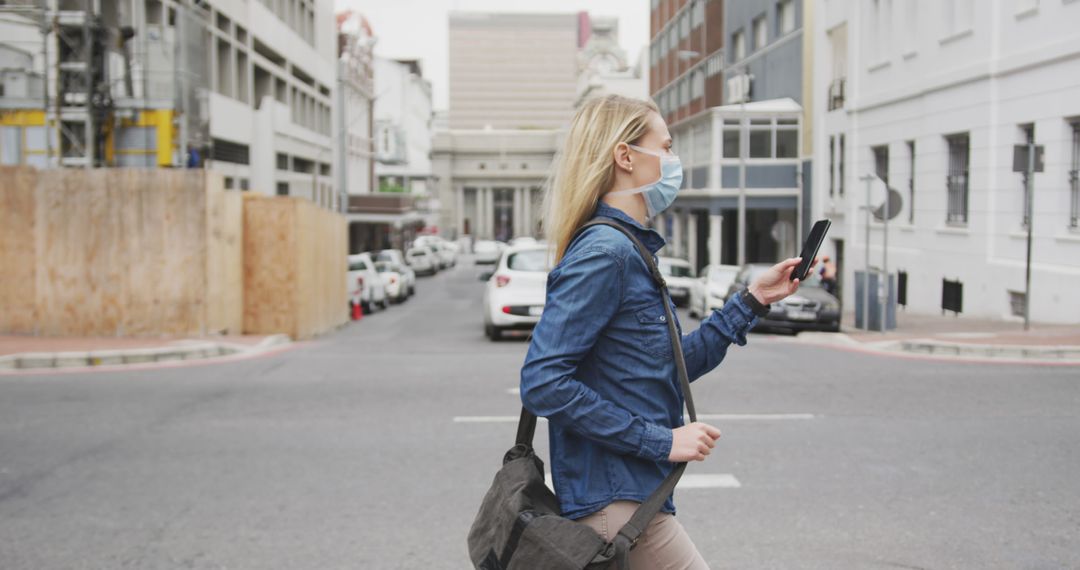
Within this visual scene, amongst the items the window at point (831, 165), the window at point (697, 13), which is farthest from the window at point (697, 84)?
the window at point (831, 165)

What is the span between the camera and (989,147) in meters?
22.5

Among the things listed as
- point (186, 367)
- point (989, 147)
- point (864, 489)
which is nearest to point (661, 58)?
point (989, 147)

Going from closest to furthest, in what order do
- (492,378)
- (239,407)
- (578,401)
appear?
(578,401)
(239,407)
(492,378)

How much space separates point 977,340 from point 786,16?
28291mm

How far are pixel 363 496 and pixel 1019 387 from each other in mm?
7096

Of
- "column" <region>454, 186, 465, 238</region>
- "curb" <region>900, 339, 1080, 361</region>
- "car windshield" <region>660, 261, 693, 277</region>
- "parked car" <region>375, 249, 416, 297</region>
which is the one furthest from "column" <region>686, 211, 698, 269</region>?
"column" <region>454, 186, 465, 238</region>

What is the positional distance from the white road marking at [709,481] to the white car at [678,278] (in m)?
25.8

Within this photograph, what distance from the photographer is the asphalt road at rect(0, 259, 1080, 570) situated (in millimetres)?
5758

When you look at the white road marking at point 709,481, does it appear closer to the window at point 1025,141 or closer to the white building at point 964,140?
the white building at point 964,140

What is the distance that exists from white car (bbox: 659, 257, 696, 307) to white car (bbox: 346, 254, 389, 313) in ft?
28.6

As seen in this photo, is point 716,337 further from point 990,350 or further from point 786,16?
point 786,16

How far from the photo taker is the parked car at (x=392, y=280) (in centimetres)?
3747

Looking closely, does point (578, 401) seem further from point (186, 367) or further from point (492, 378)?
point (186, 367)

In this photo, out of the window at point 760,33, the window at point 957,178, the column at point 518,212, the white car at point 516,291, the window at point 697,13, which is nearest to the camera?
the white car at point 516,291
